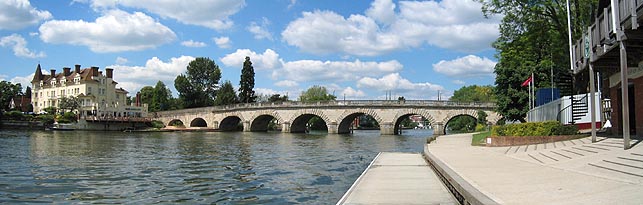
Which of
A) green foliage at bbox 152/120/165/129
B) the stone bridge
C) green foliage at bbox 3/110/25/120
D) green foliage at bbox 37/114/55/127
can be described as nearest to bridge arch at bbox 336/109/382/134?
the stone bridge

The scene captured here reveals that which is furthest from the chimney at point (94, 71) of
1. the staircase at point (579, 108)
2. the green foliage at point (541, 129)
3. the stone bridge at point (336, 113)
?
the staircase at point (579, 108)

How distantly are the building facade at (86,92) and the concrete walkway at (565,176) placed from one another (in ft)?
273

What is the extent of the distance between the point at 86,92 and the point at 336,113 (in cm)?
4913

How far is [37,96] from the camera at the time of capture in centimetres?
10275

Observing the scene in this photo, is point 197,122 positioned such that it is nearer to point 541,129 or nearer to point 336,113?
point 336,113

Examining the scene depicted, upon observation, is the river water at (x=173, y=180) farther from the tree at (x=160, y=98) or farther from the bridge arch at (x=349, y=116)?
the tree at (x=160, y=98)

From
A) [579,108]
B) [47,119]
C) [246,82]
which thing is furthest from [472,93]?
[579,108]

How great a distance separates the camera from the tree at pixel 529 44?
29.8 metres

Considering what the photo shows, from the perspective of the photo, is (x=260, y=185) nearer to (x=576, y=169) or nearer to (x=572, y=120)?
(x=576, y=169)

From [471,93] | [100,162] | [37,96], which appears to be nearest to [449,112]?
[100,162]

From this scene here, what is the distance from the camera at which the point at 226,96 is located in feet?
344

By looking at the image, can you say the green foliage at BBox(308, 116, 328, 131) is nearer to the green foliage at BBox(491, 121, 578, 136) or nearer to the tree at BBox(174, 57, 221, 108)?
the tree at BBox(174, 57, 221, 108)

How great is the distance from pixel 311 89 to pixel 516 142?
105 metres

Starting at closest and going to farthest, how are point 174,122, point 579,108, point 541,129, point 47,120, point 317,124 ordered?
point 541,129
point 579,108
point 47,120
point 174,122
point 317,124
